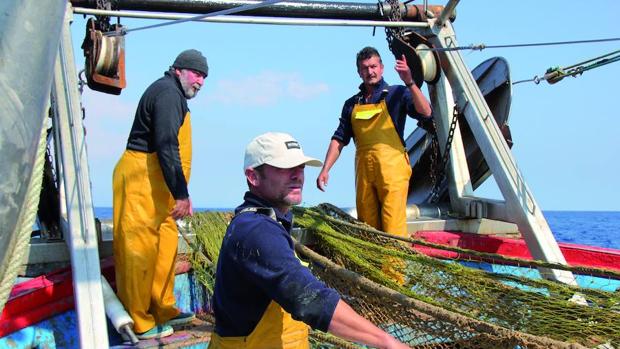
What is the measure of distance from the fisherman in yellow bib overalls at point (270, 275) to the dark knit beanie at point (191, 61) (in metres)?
2.13

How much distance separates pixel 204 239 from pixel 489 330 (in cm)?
274

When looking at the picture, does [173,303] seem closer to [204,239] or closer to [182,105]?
[204,239]

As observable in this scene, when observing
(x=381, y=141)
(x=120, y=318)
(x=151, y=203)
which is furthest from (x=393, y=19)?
(x=120, y=318)

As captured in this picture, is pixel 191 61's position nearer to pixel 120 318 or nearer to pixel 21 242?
pixel 120 318

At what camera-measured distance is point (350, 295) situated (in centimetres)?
388

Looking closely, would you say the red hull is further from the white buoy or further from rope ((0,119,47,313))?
rope ((0,119,47,313))

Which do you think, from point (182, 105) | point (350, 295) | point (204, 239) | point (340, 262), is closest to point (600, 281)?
point (340, 262)

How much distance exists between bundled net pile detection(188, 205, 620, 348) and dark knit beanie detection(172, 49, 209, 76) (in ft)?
4.38

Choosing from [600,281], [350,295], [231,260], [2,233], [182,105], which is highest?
[182,105]

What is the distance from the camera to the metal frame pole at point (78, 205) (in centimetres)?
357

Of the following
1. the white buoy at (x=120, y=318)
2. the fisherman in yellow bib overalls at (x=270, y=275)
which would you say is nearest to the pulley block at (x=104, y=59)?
the white buoy at (x=120, y=318)

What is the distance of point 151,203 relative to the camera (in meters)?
4.32

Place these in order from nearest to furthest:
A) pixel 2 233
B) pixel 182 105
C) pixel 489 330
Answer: pixel 2 233, pixel 489 330, pixel 182 105

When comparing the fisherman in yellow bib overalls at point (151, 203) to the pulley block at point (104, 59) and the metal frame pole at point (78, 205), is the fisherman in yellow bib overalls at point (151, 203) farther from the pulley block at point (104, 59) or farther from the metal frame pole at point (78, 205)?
the pulley block at point (104, 59)
